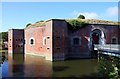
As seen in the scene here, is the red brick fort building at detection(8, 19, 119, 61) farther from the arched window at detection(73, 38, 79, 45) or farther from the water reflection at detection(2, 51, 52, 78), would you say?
the water reflection at detection(2, 51, 52, 78)

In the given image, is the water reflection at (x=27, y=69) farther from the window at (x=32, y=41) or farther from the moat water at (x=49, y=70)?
the window at (x=32, y=41)

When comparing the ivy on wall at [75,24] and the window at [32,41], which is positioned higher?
the ivy on wall at [75,24]

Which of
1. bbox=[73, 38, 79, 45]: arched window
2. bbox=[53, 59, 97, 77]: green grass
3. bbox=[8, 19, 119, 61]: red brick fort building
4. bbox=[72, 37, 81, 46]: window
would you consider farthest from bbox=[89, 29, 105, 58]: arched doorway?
bbox=[53, 59, 97, 77]: green grass

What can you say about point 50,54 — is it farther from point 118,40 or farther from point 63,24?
point 118,40

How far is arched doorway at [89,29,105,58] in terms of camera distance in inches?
1113

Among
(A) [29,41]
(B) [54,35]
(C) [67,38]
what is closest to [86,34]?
(C) [67,38]

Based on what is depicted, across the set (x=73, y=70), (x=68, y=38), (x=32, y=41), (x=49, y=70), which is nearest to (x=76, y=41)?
(x=68, y=38)

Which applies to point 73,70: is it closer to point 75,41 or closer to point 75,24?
point 75,41

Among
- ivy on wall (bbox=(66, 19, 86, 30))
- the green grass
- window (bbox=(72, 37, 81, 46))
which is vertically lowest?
the green grass

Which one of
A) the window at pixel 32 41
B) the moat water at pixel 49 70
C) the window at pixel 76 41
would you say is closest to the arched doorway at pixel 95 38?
the window at pixel 76 41

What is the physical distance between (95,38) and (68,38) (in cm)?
442

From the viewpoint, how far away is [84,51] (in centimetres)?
2806

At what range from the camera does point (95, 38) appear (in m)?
29.5

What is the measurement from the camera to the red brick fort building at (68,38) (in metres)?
25.5
